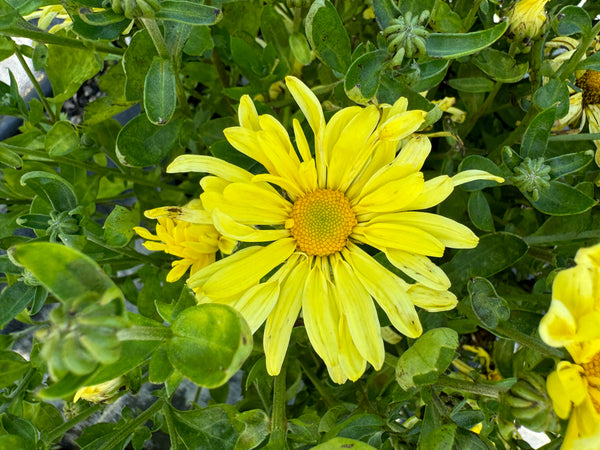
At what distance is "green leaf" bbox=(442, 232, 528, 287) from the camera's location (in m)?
0.64

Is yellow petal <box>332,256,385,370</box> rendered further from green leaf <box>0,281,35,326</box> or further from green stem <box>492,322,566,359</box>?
green leaf <box>0,281,35,326</box>

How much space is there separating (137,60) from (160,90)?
97 millimetres

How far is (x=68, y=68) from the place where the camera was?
796 millimetres

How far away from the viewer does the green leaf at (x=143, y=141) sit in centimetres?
65

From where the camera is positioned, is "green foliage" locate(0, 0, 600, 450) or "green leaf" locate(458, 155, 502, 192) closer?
"green foliage" locate(0, 0, 600, 450)

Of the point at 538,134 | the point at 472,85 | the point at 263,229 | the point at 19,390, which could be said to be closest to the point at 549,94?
the point at 538,134

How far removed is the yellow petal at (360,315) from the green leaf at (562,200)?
221mm

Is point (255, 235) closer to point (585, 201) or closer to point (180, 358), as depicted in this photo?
point (180, 358)

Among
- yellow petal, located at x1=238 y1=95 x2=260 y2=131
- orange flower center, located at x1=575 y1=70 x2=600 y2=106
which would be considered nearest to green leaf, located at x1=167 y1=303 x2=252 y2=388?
yellow petal, located at x1=238 y1=95 x2=260 y2=131

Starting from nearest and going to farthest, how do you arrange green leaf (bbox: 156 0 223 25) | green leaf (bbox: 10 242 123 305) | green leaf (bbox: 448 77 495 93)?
1. green leaf (bbox: 10 242 123 305)
2. green leaf (bbox: 156 0 223 25)
3. green leaf (bbox: 448 77 495 93)

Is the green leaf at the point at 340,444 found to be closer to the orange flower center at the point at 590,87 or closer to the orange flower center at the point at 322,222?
the orange flower center at the point at 322,222

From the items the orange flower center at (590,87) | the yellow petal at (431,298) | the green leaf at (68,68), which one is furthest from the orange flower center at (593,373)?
the green leaf at (68,68)

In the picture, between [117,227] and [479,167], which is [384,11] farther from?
[117,227]

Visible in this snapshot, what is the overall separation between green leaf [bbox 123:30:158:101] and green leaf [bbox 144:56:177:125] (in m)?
0.07
